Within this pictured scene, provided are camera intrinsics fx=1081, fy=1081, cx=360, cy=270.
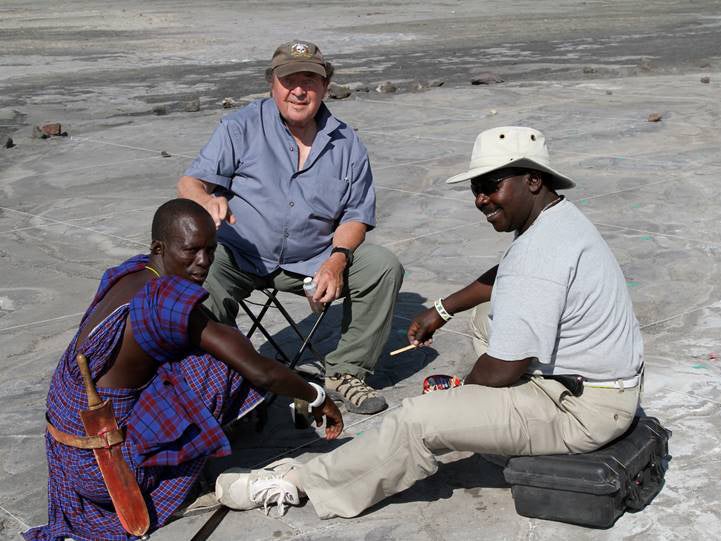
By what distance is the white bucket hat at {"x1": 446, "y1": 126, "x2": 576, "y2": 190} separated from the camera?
→ 12.0 ft

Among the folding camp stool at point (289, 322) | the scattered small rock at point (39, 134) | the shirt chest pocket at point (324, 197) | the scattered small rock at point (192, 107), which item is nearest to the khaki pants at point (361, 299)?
the folding camp stool at point (289, 322)

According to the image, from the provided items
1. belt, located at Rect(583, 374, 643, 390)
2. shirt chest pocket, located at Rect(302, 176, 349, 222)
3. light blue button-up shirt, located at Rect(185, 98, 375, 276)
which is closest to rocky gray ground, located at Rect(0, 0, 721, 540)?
belt, located at Rect(583, 374, 643, 390)

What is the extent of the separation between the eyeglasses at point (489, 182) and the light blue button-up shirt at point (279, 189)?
1.48 m

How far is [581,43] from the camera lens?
23.5 meters

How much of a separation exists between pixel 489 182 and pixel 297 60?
5.33ft

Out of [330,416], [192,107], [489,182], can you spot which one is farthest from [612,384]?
[192,107]

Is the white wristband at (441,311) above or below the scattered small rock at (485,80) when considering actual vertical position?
above

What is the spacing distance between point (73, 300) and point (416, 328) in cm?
296

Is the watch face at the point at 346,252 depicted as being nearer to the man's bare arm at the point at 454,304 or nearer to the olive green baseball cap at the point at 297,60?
the man's bare arm at the point at 454,304

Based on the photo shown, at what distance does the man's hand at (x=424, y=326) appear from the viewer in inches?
176

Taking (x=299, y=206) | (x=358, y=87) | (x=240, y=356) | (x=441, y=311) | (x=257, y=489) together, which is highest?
(x=299, y=206)

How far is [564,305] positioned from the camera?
3596 millimetres

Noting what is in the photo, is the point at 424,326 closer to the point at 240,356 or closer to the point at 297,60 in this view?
the point at 240,356

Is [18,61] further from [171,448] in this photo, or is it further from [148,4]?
[148,4]
